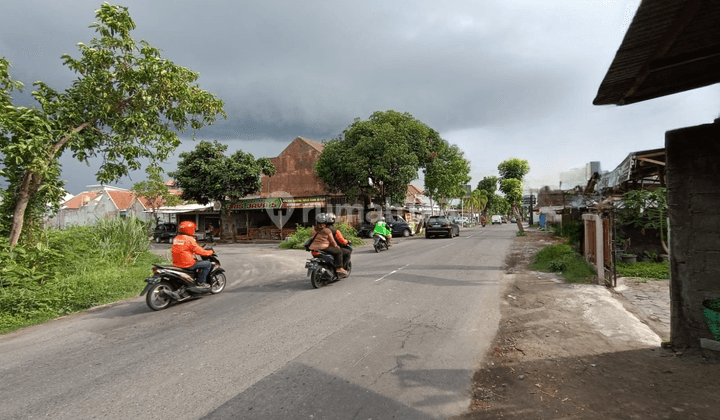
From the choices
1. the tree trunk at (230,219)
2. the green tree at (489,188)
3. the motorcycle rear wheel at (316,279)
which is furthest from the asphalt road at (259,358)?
the green tree at (489,188)

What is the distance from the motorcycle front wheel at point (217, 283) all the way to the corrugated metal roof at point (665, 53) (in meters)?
7.45

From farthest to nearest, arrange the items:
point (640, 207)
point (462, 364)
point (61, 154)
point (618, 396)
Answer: point (640, 207) → point (61, 154) → point (462, 364) → point (618, 396)

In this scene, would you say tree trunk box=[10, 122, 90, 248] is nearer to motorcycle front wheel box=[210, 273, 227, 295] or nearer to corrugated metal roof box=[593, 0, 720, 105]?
motorcycle front wheel box=[210, 273, 227, 295]

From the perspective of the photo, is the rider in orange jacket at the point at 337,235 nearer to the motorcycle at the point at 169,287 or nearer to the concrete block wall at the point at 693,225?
the motorcycle at the point at 169,287

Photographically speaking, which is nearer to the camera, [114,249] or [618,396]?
[618,396]

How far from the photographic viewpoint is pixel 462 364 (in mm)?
3805

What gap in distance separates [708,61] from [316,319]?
214 inches

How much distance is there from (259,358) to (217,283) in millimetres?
4573

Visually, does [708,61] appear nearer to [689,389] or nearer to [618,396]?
[689,389]

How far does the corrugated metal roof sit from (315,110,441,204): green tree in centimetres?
2043

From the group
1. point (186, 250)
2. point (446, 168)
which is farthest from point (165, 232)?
point (186, 250)

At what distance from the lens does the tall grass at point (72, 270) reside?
625 centimetres

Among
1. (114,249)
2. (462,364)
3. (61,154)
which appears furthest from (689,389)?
(114,249)

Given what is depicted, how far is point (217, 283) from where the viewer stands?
8.02m
